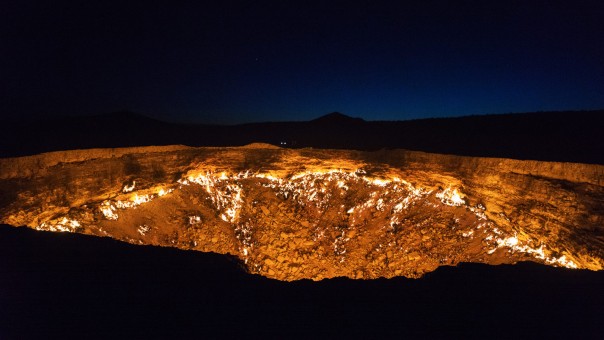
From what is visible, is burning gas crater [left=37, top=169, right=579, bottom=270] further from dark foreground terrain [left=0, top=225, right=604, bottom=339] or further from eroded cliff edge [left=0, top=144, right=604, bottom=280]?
dark foreground terrain [left=0, top=225, right=604, bottom=339]

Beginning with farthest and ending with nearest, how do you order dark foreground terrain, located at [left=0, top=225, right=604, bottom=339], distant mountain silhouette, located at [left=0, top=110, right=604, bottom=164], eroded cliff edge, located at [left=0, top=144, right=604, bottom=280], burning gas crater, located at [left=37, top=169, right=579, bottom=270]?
burning gas crater, located at [left=37, top=169, right=579, bottom=270], distant mountain silhouette, located at [left=0, top=110, right=604, bottom=164], eroded cliff edge, located at [left=0, top=144, right=604, bottom=280], dark foreground terrain, located at [left=0, top=225, right=604, bottom=339]

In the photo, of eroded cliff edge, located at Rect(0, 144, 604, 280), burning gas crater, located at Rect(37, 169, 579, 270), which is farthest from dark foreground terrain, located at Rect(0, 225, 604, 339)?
burning gas crater, located at Rect(37, 169, 579, 270)

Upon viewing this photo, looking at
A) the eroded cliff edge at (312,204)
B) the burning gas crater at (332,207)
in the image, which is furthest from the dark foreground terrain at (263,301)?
the burning gas crater at (332,207)

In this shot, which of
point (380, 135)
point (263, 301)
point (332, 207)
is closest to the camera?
point (263, 301)

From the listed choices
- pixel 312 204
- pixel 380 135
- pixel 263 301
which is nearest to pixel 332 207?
pixel 312 204

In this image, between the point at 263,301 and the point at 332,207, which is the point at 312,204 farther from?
the point at 263,301

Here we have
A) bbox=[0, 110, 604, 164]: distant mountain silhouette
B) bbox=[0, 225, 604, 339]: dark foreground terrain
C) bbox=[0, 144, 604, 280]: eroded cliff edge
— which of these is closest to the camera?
bbox=[0, 225, 604, 339]: dark foreground terrain

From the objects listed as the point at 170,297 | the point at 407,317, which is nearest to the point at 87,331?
the point at 170,297
